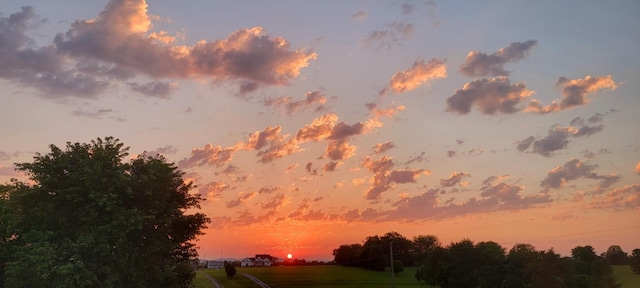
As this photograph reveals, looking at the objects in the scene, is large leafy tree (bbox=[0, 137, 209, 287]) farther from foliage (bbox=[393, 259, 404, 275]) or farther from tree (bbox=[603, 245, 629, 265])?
foliage (bbox=[393, 259, 404, 275])

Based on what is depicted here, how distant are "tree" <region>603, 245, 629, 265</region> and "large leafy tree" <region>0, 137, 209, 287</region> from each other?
10200cm

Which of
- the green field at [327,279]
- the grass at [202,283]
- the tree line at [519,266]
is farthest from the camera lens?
the green field at [327,279]

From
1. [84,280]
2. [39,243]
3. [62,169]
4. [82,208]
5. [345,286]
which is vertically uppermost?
[62,169]

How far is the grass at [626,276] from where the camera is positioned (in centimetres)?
9550

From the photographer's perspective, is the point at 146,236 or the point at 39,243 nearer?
the point at 39,243

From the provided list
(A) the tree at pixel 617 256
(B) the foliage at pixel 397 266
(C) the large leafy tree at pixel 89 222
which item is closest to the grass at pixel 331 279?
(B) the foliage at pixel 397 266

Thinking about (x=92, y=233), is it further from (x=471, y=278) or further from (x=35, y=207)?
(x=471, y=278)

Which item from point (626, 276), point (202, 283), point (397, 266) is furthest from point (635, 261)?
point (202, 283)

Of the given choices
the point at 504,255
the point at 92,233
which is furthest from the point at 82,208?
the point at 504,255

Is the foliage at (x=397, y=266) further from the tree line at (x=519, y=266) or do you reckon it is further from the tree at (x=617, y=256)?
the tree at (x=617, y=256)

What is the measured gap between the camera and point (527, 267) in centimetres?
9612

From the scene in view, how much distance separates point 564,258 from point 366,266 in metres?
95.2

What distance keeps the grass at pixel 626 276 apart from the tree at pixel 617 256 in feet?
9.55

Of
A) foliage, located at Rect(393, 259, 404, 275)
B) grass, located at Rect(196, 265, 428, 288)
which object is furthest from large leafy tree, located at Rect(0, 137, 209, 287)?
foliage, located at Rect(393, 259, 404, 275)
